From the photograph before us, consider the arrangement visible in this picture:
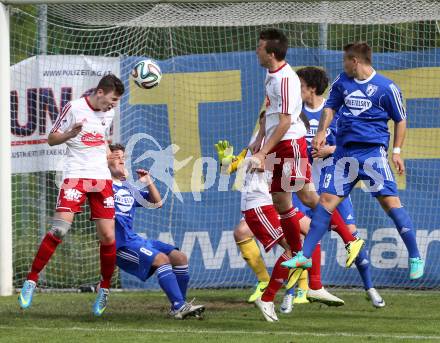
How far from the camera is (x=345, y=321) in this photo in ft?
27.2

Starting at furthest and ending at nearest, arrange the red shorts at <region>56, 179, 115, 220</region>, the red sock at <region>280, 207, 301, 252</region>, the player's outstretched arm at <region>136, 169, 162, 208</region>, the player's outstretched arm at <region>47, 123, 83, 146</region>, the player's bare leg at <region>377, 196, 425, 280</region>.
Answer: the player's outstretched arm at <region>136, 169, 162, 208</region> → the red shorts at <region>56, 179, 115, 220</region> → the player's outstretched arm at <region>47, 123, 83, 146</region> → the player's bare leg at <region>377, 196, 425, 280</region> → the red sock at <region>280, 207, 301, 252</region>

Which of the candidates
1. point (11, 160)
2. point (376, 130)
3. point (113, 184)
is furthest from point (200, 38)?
point (376, 130)

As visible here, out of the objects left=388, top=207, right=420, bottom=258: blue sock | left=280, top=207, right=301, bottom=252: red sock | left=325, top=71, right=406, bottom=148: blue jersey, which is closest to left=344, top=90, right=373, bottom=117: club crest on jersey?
left=325, top=71, right=406, bottom=148: blue jersey

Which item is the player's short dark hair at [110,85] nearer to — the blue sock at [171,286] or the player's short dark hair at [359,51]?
the blue sock at [171,286]

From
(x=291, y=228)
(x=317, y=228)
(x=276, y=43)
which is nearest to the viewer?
(x=276, y=43)

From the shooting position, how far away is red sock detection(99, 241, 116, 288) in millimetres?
8680

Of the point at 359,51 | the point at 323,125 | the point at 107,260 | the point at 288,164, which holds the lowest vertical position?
the point at 107,260

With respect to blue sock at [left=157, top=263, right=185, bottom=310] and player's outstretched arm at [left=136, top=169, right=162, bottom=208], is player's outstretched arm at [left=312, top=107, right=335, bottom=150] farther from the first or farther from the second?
blue sock at [left=157, top=263, right=185, bottom=310]

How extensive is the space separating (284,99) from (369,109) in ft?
3.04

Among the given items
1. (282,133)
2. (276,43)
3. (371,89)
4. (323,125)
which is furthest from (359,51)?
(282,133)

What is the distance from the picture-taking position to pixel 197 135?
11805mm

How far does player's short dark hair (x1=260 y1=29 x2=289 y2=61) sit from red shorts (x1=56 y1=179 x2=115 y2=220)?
1969 mm

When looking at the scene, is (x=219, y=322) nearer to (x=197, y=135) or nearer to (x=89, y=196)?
(x=89, y=196)

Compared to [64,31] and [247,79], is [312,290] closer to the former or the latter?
[247,79]
